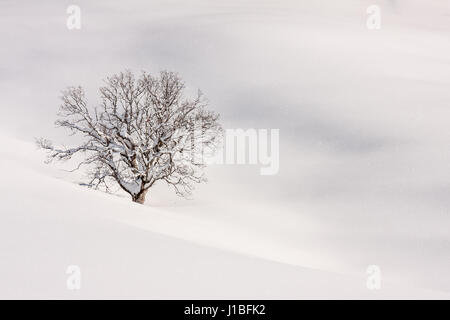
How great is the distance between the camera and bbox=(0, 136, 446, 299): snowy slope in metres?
5.43

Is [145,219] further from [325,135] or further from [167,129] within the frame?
[325,135]

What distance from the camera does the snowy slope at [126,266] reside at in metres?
5.43

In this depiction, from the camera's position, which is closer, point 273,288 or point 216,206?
point 273,288

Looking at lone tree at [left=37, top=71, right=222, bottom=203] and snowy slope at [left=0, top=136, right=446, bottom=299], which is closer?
snowy slope at [left=0, top=136, right=446, bottom=299]

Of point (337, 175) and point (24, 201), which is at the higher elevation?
point (337, 175)

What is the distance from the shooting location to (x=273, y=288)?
19.2 feet

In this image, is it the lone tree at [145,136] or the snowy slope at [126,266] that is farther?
the lone tree at [145,136]

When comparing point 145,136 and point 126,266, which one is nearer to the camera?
point 126,266

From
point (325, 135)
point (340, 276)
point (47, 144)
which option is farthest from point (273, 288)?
point (325, 135)

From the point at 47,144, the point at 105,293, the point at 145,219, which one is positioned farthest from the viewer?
the point at 47,144

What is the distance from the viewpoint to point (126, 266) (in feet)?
20.2

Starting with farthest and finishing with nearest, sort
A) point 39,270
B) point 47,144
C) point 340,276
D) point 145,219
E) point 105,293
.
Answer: point 47,144, point 145,219, point 340,276, point 39,270, point 105,293
